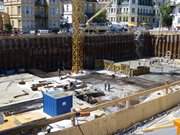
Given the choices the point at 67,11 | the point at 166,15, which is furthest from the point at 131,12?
the point at 67,11

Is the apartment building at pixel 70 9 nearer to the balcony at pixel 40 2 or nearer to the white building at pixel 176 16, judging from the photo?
the balcony at pixel 40 2

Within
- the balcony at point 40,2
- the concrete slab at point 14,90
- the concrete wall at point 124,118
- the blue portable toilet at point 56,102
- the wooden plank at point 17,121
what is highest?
the balcony at point 40,2

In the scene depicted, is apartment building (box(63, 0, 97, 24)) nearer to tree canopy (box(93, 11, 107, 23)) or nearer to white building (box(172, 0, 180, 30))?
tree canopy (box(93, 11, 107, 23))

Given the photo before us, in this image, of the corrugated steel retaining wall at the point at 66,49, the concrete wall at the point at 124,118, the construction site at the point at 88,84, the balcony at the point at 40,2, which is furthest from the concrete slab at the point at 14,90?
the balcony at the point at 40,2

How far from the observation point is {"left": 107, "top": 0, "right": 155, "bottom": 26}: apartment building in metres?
90.2

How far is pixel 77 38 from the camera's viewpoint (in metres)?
46.6

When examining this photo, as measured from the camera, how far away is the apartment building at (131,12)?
90.2m

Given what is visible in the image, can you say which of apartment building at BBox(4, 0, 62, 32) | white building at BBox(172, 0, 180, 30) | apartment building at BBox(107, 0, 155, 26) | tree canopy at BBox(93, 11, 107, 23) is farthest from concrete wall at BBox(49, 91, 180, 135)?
apartment building at BBox(107, 0, 155, 26)

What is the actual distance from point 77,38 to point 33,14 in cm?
2238

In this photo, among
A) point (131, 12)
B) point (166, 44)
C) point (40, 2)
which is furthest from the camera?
point (131, 12)

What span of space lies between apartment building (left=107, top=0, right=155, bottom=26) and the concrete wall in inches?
2884

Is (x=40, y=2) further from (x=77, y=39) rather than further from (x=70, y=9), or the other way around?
(x=77, y=39)

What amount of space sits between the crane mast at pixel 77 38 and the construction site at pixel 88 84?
141 millimetres

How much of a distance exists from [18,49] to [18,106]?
1878 centimetres
